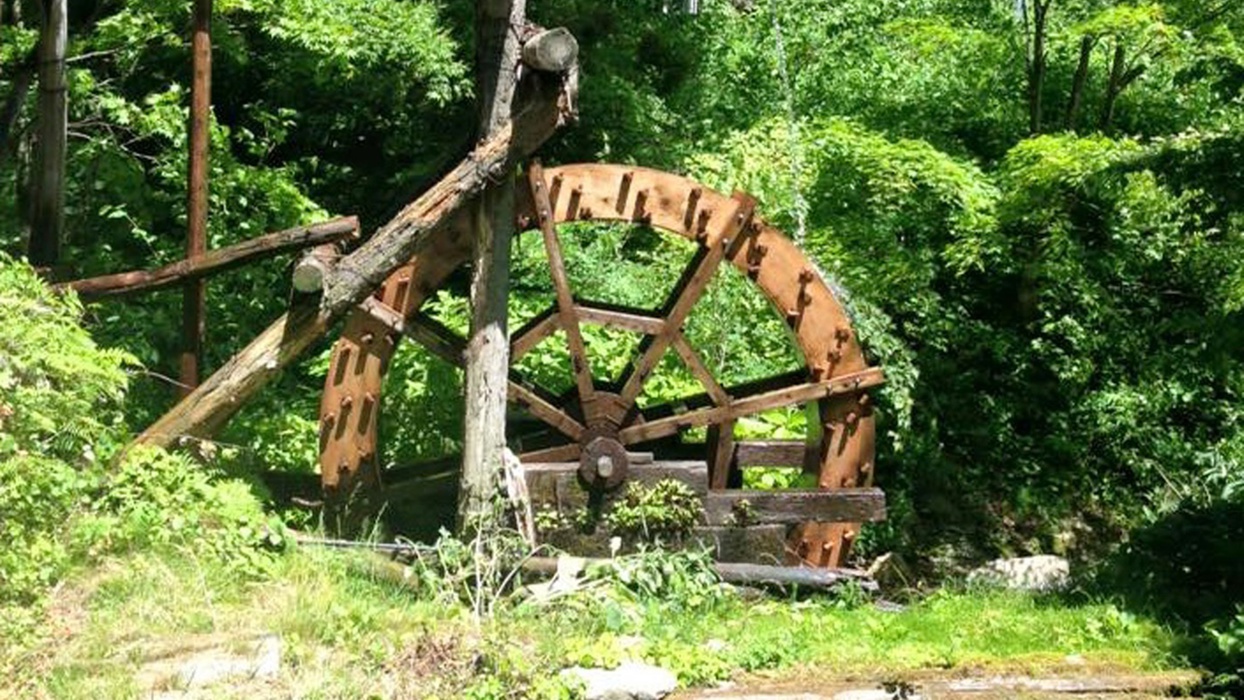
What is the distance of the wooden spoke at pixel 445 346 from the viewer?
812cm

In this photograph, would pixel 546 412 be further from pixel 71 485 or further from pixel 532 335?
pixel 71 485

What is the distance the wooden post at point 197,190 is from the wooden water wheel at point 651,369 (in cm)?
89

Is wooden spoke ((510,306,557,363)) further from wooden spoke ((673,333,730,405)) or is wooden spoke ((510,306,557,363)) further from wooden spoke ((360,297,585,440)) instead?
wooden spoke ((673,333,730,405))

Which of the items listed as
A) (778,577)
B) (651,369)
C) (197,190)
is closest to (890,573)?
(778,577)

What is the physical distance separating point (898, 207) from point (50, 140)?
5.87 m

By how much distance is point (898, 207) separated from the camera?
1036cm

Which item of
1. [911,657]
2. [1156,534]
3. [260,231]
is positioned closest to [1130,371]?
[1156,534]

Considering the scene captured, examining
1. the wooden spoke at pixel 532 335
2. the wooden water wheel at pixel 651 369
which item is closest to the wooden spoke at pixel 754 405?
the wooden water wheel at pixel 651 369

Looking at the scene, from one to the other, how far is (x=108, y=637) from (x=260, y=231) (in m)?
5.55

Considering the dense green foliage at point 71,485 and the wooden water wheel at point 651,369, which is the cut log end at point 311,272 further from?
the dense green foliage at point 71,485

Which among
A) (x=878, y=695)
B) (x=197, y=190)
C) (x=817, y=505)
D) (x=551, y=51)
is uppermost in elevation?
(x=551, y=51)

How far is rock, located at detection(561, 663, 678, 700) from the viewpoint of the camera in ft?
19.2

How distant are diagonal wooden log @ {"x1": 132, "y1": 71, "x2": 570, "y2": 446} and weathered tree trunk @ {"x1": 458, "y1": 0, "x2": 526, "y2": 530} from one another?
0.47 feet

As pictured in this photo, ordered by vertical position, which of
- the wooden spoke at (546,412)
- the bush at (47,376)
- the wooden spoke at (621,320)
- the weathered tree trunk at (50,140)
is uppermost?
the weathered tree trunk at (50,140)
